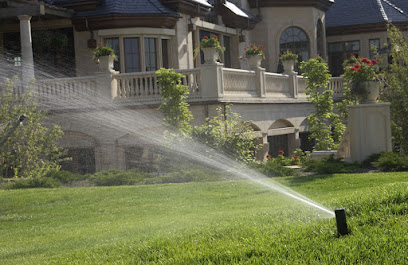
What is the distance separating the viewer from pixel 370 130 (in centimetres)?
1534

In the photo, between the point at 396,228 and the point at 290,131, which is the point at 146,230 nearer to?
the point at 396,228

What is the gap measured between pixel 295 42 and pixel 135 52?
1215 centimetres

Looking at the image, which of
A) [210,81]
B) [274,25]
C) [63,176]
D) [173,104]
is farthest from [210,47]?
[274,25]

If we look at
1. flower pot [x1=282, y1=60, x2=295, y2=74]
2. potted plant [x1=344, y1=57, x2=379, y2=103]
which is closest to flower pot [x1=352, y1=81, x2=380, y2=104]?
A: potted plant [x1=344, y1=57, x2=379, y2=103]

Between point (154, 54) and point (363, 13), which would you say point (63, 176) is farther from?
point (363, 13)

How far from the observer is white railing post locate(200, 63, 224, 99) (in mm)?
19719

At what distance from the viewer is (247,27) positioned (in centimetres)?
3183

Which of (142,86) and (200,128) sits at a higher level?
(142,86)

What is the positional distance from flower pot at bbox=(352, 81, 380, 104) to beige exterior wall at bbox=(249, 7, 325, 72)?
58.3 ft

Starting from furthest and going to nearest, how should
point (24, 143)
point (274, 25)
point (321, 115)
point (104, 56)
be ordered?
point (274, 25)
point (321, 115)
point (104, 56)
point (24, 143)

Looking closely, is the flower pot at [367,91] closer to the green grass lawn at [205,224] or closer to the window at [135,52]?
the green grass lawn at [205,224]

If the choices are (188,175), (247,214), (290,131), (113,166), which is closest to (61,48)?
(113,166)

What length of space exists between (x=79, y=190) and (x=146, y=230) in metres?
4.69

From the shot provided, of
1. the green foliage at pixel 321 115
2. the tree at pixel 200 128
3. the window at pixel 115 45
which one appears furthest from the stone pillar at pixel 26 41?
the green foliage at pixel 321 115
